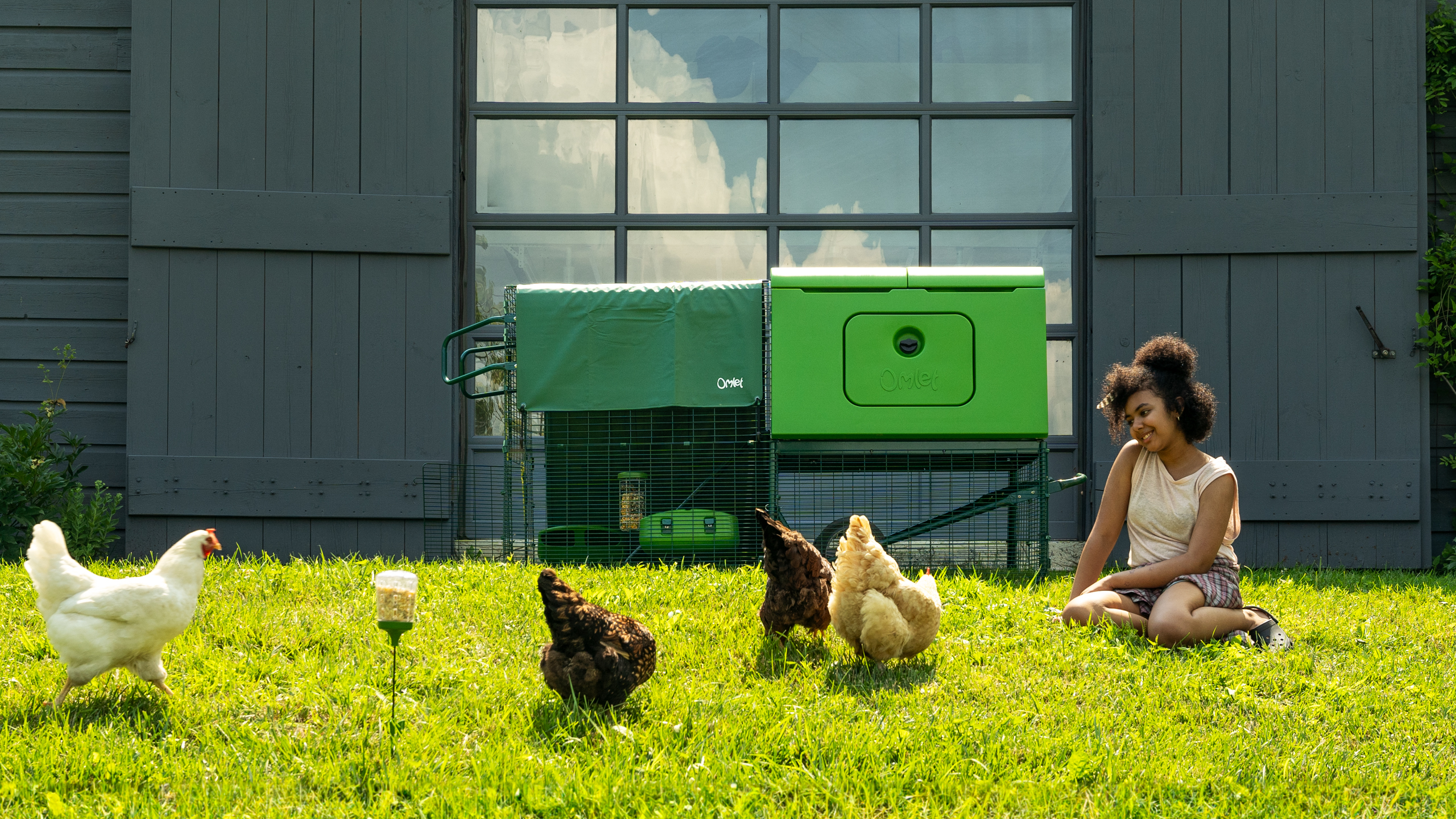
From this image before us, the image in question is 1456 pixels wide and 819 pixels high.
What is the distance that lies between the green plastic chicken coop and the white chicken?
83.6 inches

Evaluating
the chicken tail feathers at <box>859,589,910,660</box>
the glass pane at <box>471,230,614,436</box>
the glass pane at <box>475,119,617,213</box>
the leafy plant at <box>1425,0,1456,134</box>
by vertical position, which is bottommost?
the chicken tail feathers at <box>859,589,910,660</box>

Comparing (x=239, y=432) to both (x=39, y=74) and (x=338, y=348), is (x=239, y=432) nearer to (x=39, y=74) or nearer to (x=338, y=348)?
(x=338, y=348)

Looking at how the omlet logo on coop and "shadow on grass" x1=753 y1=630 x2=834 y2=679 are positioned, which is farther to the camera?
the omlet logo on coop

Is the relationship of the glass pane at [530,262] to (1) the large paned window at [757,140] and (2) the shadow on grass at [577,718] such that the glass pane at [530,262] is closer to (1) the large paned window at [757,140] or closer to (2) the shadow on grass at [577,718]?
(1) the large paned window at [757,140]

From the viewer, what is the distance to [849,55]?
5.87 metres

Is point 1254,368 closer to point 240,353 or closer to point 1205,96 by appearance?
point 1205,96

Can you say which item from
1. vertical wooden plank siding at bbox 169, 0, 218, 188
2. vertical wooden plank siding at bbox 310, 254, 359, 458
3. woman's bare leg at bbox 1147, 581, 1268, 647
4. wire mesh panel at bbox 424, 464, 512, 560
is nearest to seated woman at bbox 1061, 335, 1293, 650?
woman's bare leg at bbox 1147, 581, 1268, 647

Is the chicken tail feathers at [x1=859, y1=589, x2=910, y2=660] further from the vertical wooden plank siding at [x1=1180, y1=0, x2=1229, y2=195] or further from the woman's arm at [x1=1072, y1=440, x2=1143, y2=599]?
the vertical wooden plank siding at [x1=1180, y1=0, x2=1229, y2=195]

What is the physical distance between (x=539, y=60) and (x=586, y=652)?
14.9 feet

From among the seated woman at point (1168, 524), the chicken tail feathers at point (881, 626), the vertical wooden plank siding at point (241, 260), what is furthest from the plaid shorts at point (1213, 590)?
the vertical wooden plank siding at point (241, 260)

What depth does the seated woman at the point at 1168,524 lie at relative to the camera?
3.18 meters

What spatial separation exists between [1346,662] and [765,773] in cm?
203

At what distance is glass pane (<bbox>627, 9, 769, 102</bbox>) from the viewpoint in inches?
231

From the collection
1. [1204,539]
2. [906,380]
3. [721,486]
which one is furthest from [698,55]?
[1204,539]
